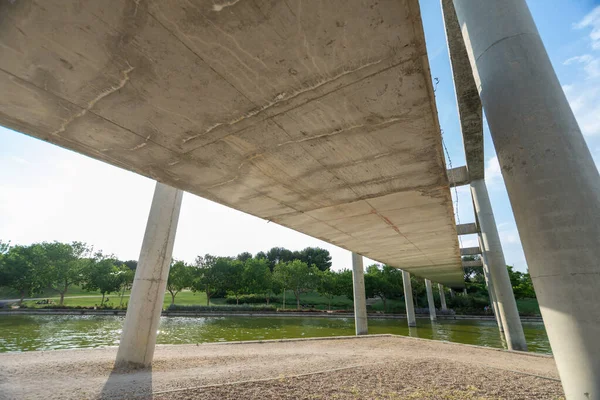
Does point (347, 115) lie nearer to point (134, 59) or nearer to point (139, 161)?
point (134, 59)

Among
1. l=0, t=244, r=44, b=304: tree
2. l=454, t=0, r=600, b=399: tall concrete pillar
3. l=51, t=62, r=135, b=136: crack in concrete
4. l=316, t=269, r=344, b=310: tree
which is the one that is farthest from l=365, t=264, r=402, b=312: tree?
l=0, t=244, r=44, b=304: tree

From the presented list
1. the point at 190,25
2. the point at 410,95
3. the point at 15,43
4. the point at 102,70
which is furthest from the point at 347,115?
the point at 15,43

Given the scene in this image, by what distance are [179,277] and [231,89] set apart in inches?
1843

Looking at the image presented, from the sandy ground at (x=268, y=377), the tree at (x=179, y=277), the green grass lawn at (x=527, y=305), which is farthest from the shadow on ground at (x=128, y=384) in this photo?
the green grass lawn at (x=527, y=305)

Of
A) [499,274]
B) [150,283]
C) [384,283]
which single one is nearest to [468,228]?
[499,274]

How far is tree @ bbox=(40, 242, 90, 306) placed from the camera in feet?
143

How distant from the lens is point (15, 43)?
265cm

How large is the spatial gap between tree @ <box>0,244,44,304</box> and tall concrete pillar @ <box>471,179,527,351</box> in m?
57.5

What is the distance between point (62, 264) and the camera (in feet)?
147

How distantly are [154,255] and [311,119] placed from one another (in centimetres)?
724

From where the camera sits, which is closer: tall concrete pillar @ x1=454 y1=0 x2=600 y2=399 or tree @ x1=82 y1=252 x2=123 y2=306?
tall concrete pillar @ x1=454 y1=0 x2=600 y2=399

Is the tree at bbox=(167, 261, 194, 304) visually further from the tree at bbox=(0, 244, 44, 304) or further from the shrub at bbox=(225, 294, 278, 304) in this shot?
the tree at bbox=(0, 244, 44, 304)

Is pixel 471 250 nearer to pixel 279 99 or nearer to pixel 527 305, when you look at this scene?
pixel 279 99

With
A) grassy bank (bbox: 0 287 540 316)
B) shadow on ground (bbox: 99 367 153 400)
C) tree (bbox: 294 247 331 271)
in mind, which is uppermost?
tree (bbox: 294 247 331 271)
